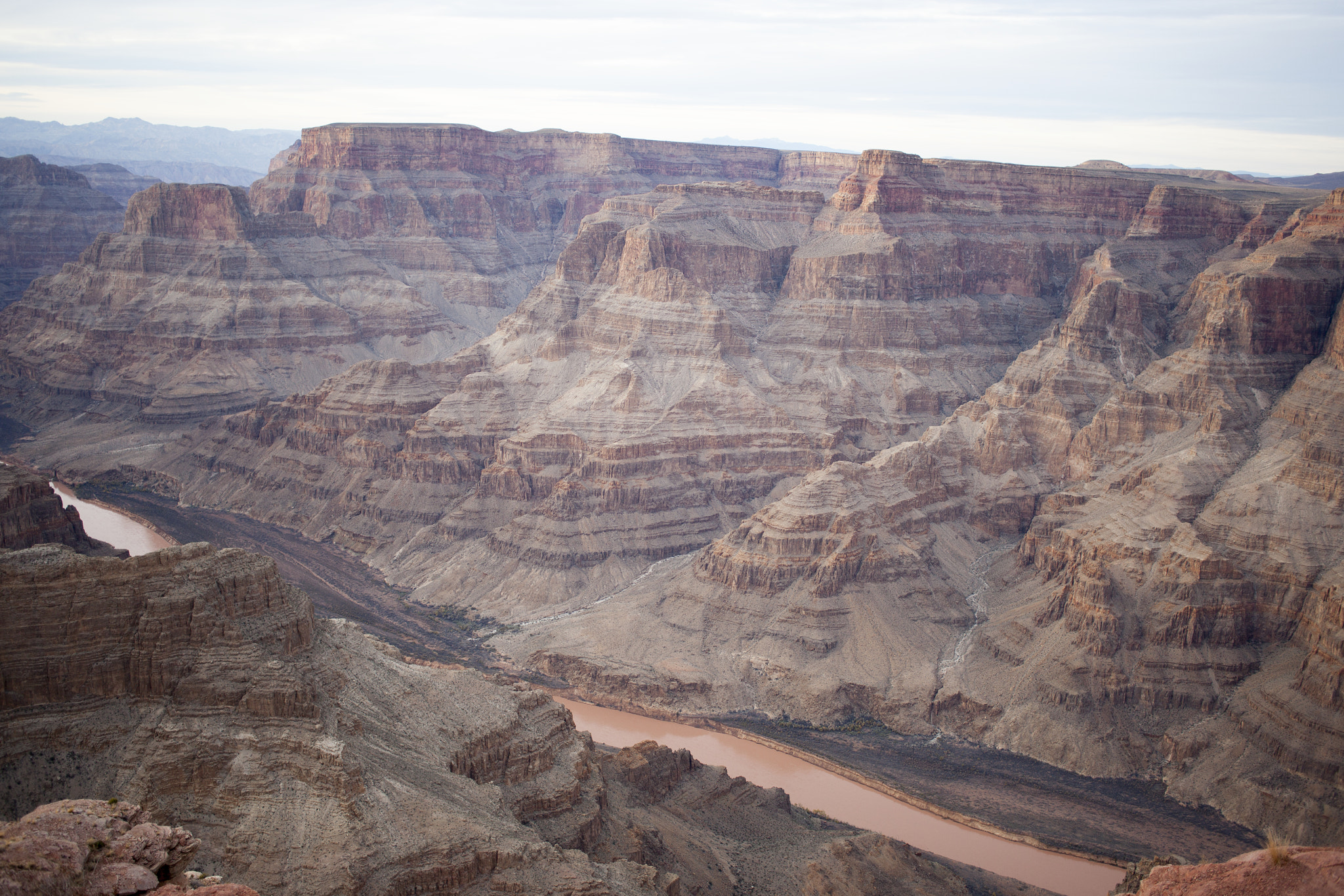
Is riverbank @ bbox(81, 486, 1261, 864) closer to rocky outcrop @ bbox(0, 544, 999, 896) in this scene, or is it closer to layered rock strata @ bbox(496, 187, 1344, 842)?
layered rock strata @ bbox(496, 187, 1344, 842)

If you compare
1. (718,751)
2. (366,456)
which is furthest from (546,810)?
(366,456)

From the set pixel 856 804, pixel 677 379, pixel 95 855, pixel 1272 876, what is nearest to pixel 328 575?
pixel 677 379

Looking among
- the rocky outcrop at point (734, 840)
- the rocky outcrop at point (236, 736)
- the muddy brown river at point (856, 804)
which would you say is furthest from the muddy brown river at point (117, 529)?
the rocky outcrop at point (236, 736)

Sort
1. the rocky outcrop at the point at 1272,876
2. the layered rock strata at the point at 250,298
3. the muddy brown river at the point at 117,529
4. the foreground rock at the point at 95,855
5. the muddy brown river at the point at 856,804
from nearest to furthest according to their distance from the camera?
the rocky outcrop at the point at 1272,876
the foreground rock at the point at 95,855
the muddy brown river at the point at 856,804
the muddy brown river at the point at 117,529
the layered rock strata at the point at 250,298

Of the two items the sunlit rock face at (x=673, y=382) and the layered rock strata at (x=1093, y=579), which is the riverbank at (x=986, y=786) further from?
the sunlit rock face at (x=673, y=382)

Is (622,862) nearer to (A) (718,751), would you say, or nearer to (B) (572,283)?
(A) (718,751)

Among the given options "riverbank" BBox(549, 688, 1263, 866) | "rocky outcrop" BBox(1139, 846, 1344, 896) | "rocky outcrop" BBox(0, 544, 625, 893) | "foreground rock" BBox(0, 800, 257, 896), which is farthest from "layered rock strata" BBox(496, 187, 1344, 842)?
"foreground rock" BBox(0, 800, 257, 896)

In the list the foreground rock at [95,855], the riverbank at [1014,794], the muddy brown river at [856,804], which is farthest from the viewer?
the riverbank at [1014,794]
